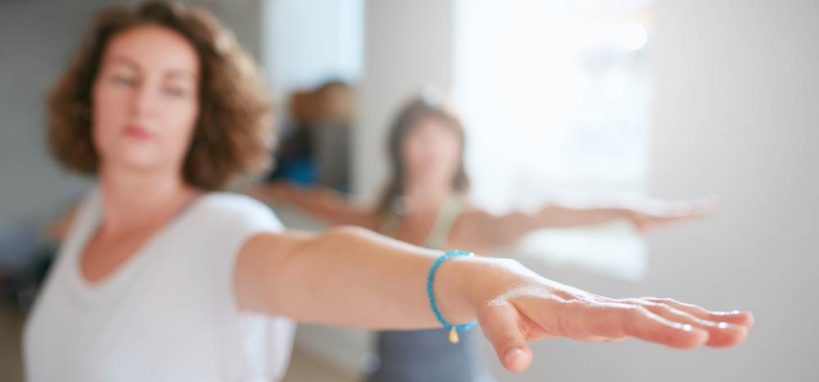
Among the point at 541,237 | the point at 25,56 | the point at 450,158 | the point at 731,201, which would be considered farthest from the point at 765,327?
the point at 25,56

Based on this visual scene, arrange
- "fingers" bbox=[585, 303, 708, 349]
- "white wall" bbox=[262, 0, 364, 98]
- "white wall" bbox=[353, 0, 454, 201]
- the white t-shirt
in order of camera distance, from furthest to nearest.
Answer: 1. "white wall" bbox=[262, 0, 364, 98]
2. "white wall" bbox=[353, 0, 454, 201]
3. the white t-shirt
4. "fingers" bbox=[585, 303, 708, 349]

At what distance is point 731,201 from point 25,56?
1.07 meters

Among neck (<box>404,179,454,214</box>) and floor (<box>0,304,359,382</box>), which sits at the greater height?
neck (<box>404,179,454,214</box>)

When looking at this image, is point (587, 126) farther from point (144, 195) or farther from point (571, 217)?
point (144, 195)

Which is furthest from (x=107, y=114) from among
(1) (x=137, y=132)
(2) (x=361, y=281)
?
(2) (x=361, y=281)

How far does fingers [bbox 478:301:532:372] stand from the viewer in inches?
6.1

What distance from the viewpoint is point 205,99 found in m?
0.46

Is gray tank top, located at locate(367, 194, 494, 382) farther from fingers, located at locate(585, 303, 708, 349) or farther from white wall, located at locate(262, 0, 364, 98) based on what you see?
fingers, located at locate(585, 303, 708, 349)

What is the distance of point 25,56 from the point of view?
0.96 metres

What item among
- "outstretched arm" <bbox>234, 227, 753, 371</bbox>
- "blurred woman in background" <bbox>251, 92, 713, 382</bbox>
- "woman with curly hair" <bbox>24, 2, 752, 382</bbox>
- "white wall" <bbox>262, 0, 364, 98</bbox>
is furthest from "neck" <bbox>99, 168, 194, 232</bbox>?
"white wall" <bbox>262, 0, 364, 98</bbox>

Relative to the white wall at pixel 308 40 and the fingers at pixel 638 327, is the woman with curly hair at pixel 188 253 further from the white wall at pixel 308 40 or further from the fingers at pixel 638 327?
the white wall at pixel 308 40

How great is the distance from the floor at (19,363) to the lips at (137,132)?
337mm

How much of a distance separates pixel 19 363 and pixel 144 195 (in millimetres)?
296

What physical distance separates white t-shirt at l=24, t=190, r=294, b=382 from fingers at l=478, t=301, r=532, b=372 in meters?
0.24
